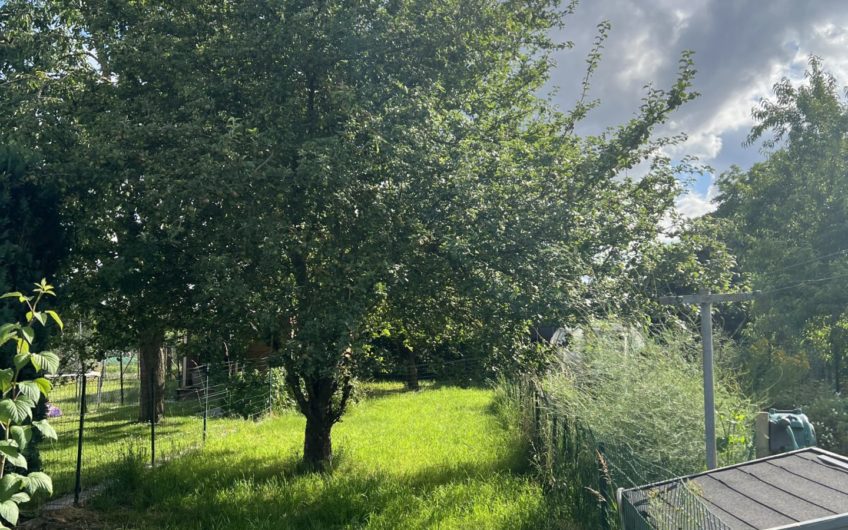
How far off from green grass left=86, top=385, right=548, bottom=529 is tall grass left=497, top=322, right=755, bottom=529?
537 millimetres

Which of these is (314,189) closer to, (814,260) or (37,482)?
(37,482)

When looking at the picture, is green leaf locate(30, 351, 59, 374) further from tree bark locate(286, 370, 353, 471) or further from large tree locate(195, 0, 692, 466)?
tree bark locate(286, 370, 353, 471)

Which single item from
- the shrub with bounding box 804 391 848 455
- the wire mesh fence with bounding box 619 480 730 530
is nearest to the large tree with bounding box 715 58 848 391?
the shrub with bounding box 804 391 848 455

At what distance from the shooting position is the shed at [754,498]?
9.29 ft

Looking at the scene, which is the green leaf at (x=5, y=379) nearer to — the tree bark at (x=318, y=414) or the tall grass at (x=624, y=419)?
the tall grass at (x=624, y=419)

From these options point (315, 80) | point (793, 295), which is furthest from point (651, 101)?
point (793, 295)

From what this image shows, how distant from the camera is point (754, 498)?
10.3 feet

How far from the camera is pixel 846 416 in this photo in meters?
9.96

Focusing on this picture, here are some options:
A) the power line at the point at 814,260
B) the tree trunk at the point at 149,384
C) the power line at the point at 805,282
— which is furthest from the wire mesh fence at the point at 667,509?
the power line at the point at 814,260

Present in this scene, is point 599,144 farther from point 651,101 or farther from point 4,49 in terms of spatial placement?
point 4,49

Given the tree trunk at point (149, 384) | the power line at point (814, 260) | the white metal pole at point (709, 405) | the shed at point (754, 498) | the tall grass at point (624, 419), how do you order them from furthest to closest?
the power line at point (814, 260), the tree trunk at point (149, 384), the tall grass at point (624, 419), the white metal pole at point (709, 405), the shed at point (754, 498)

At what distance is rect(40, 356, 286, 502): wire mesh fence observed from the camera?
339 inches

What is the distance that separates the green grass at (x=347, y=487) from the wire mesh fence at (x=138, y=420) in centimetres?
75

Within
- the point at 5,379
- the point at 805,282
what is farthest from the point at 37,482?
the point at 805,282
